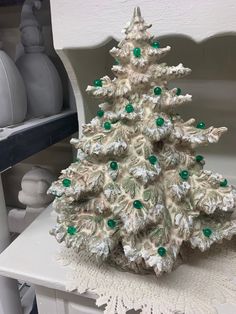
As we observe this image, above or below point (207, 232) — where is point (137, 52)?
A: above

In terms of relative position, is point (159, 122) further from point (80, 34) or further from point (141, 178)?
point (80, 34)

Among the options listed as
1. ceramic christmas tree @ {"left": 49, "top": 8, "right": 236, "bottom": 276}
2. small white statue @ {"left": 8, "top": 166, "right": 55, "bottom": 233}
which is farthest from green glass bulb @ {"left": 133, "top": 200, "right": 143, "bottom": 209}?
small white statue @ {"left": 8, "top": 166, "right": 55, "bottom": 233}

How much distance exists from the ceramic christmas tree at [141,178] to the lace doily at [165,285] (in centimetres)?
2

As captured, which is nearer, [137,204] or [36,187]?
[137,204]

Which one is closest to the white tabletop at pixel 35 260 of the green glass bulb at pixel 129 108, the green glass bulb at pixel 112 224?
the green glass bulb at pixel 112 224

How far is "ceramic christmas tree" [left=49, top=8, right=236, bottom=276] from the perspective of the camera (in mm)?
337

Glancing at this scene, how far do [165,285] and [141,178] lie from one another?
135 mm

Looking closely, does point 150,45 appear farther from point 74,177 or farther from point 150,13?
point 74,177

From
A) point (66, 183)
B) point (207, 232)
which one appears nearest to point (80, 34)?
point (66, 183)

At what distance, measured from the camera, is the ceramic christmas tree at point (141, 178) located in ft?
1.11

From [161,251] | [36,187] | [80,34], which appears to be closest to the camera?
[161,251]

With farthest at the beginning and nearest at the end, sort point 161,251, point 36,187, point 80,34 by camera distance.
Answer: point 36,187, point 80,34, point 161,251

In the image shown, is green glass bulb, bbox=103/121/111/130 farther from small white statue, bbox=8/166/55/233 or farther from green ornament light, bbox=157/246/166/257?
small white statue, bbox=8/166/55/233

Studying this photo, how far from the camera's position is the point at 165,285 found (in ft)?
1.18
